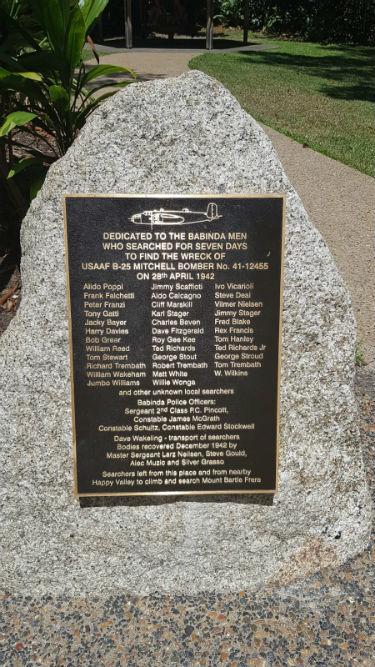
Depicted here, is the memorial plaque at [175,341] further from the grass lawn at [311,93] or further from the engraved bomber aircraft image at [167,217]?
the grass lawn at [311,93]

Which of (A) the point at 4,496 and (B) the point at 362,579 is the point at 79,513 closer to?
(A) the point at 4,496

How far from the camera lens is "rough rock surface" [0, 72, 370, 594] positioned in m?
2.33

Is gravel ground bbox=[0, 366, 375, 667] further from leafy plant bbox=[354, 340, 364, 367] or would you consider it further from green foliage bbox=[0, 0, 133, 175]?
green foliage bbox=[0, 0, 133, 175]

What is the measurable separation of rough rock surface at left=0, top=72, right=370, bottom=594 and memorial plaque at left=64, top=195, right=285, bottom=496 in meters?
0.08

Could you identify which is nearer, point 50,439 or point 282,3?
point 50,439

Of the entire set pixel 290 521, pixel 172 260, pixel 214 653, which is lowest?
pixel 214 653

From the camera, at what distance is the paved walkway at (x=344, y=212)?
16.2ft

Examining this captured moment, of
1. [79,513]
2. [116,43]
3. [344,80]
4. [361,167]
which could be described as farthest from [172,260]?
[116,43]

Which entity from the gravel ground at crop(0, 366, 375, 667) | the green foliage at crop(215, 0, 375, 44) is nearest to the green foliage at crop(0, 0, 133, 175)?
Result: the gravel ground at crop(0, 366, 375, 667)

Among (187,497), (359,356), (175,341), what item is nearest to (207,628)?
(187,497)

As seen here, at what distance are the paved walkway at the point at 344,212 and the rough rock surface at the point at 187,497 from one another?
5.94 feet

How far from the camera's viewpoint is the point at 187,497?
8.46ft

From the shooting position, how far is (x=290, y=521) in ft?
8.63

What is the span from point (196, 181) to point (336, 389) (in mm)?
1008
